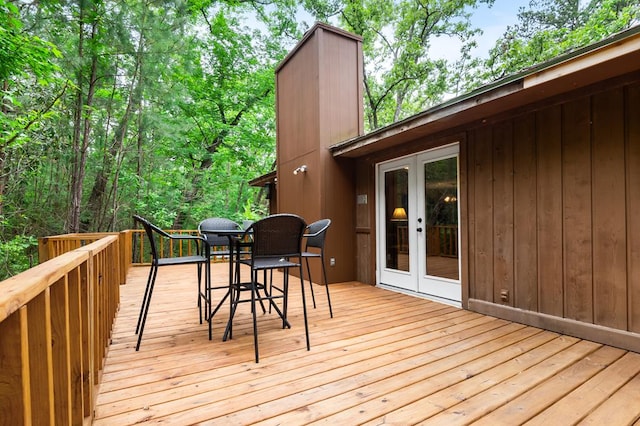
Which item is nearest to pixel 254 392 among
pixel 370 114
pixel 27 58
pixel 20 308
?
pixel 20 308

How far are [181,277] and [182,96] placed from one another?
18.8ft

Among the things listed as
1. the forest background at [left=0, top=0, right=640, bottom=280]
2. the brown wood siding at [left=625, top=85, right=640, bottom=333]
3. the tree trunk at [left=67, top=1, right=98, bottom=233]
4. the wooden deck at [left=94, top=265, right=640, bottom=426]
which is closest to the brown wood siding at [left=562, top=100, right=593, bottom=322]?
the brown wood siding at [left=625, top=85, right=640, bottom=333]

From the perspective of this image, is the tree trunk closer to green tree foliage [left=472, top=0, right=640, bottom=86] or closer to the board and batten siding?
the board and batten siding

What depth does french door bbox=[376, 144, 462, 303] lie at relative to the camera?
12.2ft

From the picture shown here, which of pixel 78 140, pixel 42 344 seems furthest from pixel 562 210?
pixel 78 140

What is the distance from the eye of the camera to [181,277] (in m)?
5.71

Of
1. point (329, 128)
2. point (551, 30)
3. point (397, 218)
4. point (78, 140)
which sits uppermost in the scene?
point (551, 30)

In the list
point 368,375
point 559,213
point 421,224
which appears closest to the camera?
point 368,375

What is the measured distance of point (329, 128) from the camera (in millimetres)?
5074

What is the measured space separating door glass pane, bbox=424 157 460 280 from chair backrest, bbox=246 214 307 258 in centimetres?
215

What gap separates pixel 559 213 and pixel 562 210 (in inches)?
1.4

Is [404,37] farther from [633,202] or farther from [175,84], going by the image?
[633,202]

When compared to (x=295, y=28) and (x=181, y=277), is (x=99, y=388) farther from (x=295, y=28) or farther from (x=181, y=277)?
(x=295, y=28)

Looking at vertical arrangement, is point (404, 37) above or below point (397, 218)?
above
